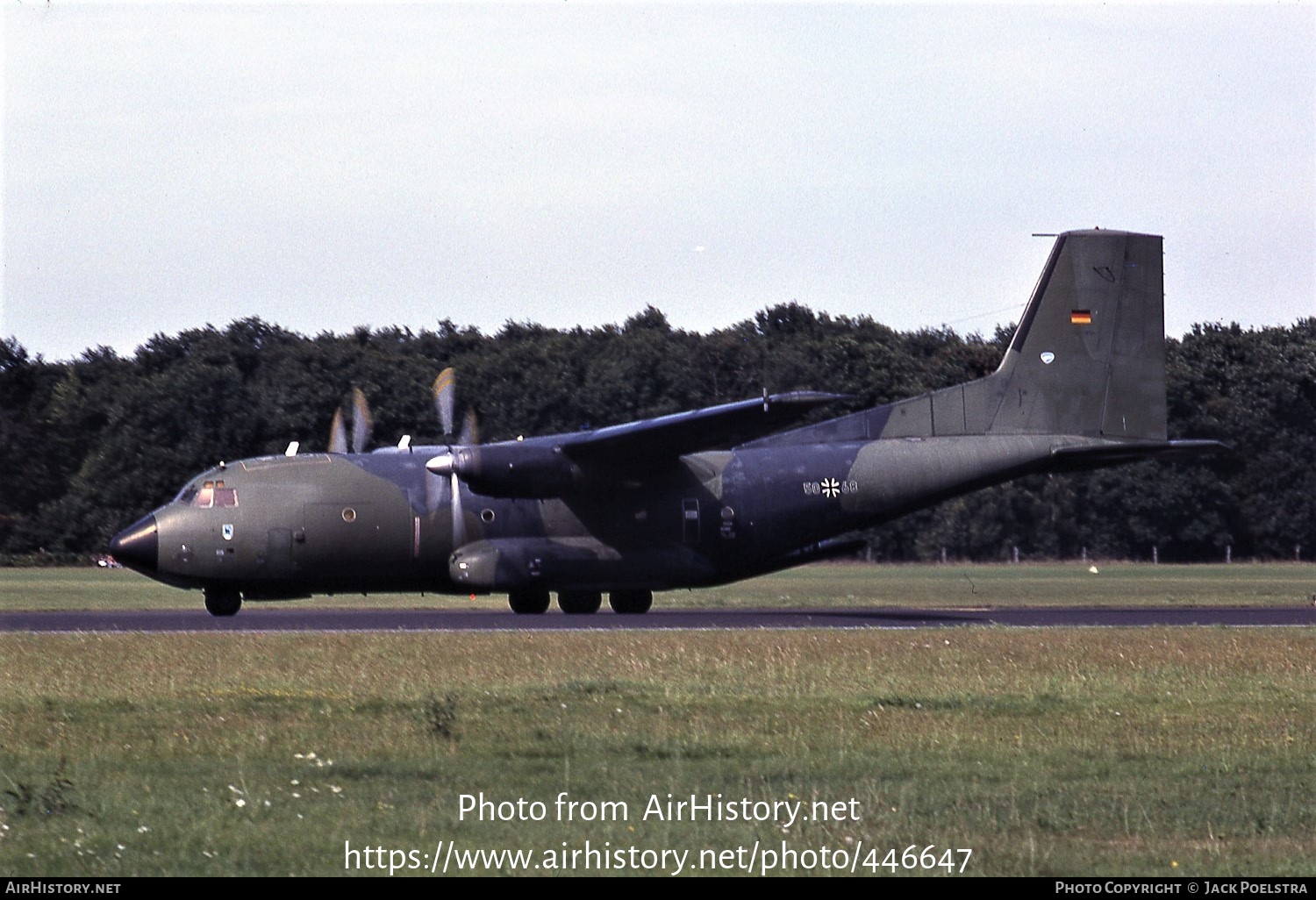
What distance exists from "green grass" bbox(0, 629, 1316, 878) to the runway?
9.32ft

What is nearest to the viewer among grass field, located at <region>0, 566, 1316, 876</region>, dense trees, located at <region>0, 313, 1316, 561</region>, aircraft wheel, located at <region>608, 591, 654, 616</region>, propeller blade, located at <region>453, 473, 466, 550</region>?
grass field, located at <region>0, 566, 1316, 876</region>

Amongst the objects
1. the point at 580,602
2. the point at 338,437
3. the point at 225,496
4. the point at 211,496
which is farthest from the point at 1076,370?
the point at 211,496

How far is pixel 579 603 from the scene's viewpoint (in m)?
33.6

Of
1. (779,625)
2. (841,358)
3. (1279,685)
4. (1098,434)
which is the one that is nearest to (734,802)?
(1279,685)

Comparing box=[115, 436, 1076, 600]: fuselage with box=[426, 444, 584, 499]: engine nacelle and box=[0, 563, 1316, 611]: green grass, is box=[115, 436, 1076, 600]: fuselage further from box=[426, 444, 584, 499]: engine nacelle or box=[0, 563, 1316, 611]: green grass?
box=[0, 563, 1316, 611]: green grass

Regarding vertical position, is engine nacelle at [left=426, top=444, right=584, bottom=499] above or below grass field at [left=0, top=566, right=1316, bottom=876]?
above

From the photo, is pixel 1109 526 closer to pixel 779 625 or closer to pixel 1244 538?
pixel 1244 538

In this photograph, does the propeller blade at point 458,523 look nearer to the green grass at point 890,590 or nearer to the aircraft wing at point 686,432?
the aircraft wing at point 686,432

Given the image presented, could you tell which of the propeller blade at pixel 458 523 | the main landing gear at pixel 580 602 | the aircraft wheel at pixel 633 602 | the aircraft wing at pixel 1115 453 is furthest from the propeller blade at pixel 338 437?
the aircraft wing at pixel 1115 453

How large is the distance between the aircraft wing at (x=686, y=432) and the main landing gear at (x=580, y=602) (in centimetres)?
337

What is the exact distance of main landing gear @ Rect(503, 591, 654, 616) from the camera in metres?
33.1

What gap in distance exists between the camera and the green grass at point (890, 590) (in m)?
37.2

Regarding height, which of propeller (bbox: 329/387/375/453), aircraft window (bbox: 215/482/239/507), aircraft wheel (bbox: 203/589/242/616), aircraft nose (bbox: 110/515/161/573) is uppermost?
propeller (bbox: 329/387/375/453)

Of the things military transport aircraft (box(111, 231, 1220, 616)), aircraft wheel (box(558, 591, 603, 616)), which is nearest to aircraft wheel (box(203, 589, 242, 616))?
military transport aircraft (box(111, 231, 1220, 616))
